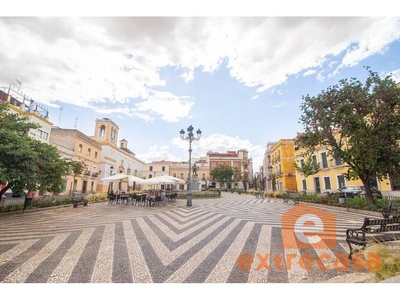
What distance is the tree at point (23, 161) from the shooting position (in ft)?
24.1

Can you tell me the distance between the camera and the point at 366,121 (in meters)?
10.4

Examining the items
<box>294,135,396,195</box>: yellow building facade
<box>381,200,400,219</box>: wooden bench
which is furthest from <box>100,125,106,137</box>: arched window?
<box>381,200,400,219</box>: wooden bench

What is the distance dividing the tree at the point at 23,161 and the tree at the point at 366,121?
14.5 m

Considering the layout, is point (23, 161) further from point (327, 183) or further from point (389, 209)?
point (327, 183)

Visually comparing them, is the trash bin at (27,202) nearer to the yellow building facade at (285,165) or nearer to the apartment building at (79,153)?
the apartment building at (79,153)

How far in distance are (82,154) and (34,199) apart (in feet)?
54.5

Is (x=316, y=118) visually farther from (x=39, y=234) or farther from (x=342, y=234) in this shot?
(x=39, y=234)

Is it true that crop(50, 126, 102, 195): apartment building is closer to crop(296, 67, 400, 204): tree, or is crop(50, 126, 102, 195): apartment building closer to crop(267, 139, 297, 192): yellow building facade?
crop(296, 67, 400, 204): tree

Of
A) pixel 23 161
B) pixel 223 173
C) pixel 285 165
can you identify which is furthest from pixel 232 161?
pixel 23 161

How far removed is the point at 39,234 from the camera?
5434 millimetres

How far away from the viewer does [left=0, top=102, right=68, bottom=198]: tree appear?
736cm

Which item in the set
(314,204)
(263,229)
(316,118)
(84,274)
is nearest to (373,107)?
(316,118)

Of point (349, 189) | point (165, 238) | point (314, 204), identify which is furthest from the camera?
point (349, 189)

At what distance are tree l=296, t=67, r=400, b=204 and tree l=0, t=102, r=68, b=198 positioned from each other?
14.5 metres
